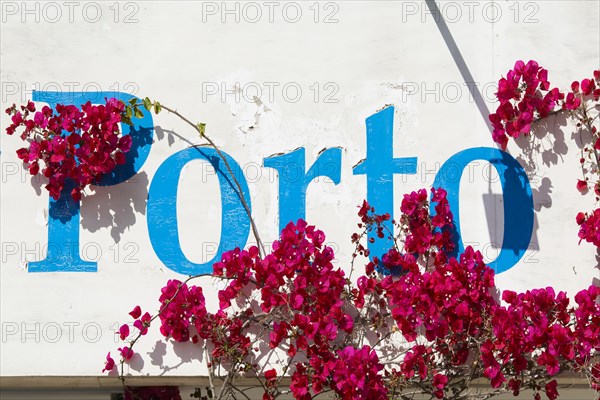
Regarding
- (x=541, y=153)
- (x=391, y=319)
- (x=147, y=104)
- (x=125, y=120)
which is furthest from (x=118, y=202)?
(x=541, y=153)

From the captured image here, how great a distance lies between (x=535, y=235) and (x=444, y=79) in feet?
3.01

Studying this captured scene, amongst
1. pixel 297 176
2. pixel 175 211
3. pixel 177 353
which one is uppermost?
pixel 297 176

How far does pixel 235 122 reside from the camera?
4.63 metres

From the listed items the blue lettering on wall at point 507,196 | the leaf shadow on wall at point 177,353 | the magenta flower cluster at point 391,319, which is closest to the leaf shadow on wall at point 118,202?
the magenta flower cluster at point 391,319

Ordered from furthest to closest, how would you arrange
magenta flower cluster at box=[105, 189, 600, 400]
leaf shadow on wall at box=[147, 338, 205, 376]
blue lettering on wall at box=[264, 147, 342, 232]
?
blue lettering on wall at box=[264, 147, 342, 232]
leaf shadow on wall at box=[147, 338, 205, 376]
magenta flower cluster at box=[105, 189, 600, 400]

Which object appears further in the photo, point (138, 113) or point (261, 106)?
point (261, 106)

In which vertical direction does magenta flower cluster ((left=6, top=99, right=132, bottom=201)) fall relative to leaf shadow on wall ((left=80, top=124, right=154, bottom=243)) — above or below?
above

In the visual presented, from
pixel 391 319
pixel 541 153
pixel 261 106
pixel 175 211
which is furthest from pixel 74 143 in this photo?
pixel 541 153

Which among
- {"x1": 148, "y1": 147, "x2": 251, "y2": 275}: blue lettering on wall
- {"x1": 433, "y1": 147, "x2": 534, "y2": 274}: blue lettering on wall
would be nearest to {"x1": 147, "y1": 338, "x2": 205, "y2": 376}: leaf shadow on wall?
{"x1": 148, "y1": 147, "x2": 251, "y2": 275}: blue lettering on wall

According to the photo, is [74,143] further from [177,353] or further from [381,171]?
[381,171]

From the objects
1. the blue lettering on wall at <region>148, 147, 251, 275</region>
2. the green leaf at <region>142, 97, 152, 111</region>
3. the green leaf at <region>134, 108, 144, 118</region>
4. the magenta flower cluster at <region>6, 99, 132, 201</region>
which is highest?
the green leaf at <region>142, 97, 152, 111</region>

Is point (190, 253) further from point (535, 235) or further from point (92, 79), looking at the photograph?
point (535, 235)

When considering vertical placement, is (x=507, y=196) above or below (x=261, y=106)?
below

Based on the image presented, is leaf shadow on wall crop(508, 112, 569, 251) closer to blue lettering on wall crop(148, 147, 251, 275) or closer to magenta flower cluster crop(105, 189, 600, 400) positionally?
magenta flower cluster crop(105, 189, 600, 400)
